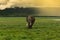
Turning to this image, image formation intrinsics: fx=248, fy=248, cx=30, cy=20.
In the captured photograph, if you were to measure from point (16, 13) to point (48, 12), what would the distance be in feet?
18.6

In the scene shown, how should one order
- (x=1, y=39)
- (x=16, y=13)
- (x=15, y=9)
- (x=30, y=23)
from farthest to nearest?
(x=16, y=13) < (x=15, y=9) < (x=30, y=23) < (x=1, y=39)

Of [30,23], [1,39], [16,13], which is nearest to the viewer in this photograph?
[1,39]

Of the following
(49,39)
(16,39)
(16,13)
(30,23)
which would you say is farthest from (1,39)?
(16,13)

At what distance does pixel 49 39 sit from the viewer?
1072cm

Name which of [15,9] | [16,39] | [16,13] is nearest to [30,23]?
[16,39]

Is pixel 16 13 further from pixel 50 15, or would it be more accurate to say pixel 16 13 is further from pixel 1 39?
pixel 1 39

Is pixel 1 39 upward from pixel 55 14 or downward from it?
upward

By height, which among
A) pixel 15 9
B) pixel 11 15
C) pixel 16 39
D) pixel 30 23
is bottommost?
pixel 11 15

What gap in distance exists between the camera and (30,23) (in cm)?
1658

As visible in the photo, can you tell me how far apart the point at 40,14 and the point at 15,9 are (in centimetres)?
608

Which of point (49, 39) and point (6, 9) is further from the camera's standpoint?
point (6, 9)

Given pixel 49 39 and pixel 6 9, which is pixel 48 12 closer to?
pixel 6 9

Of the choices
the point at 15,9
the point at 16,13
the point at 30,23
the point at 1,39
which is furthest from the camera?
the point at 16,13

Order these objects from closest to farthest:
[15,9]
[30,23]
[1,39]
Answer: [1,39], [30,23], [15,9]
